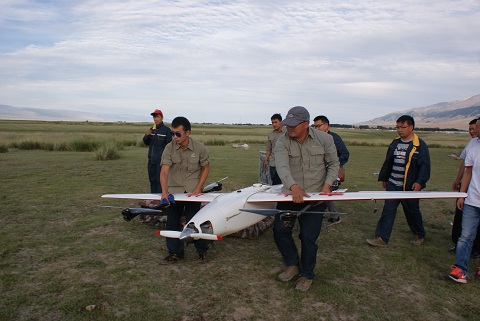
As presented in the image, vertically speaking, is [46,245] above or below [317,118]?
below

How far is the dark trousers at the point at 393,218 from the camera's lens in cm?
610

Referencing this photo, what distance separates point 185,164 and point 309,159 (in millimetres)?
2096

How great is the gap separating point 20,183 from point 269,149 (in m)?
8.43

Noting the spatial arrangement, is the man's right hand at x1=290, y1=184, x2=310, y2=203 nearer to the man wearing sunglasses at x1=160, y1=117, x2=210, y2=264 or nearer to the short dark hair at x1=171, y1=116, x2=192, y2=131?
the man wearing sunglasses at x1=160, y1=117, x2=210, y2=264

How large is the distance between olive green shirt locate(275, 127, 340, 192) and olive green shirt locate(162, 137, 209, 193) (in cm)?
152

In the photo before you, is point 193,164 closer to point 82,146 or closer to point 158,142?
point 158,142

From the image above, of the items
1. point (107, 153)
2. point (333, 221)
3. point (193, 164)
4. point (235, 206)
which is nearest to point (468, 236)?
point (333, 221)

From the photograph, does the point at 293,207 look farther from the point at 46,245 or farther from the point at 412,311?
the point at 46,245

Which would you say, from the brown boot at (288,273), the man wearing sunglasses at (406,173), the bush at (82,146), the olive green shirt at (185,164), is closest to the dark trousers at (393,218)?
the man wearing sunglasses at (406,173)

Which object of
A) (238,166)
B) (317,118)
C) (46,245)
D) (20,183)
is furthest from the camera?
(238,166)

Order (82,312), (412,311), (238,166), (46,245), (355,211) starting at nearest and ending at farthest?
(82,312) < (412,311) < (46,245) < (355,211) < (238,166)

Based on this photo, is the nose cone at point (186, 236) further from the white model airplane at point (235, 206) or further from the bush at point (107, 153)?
the bush at point (107, 153)

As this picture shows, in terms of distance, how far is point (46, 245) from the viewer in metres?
5.91

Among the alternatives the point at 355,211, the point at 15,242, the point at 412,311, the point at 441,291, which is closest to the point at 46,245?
the point at 15,242
